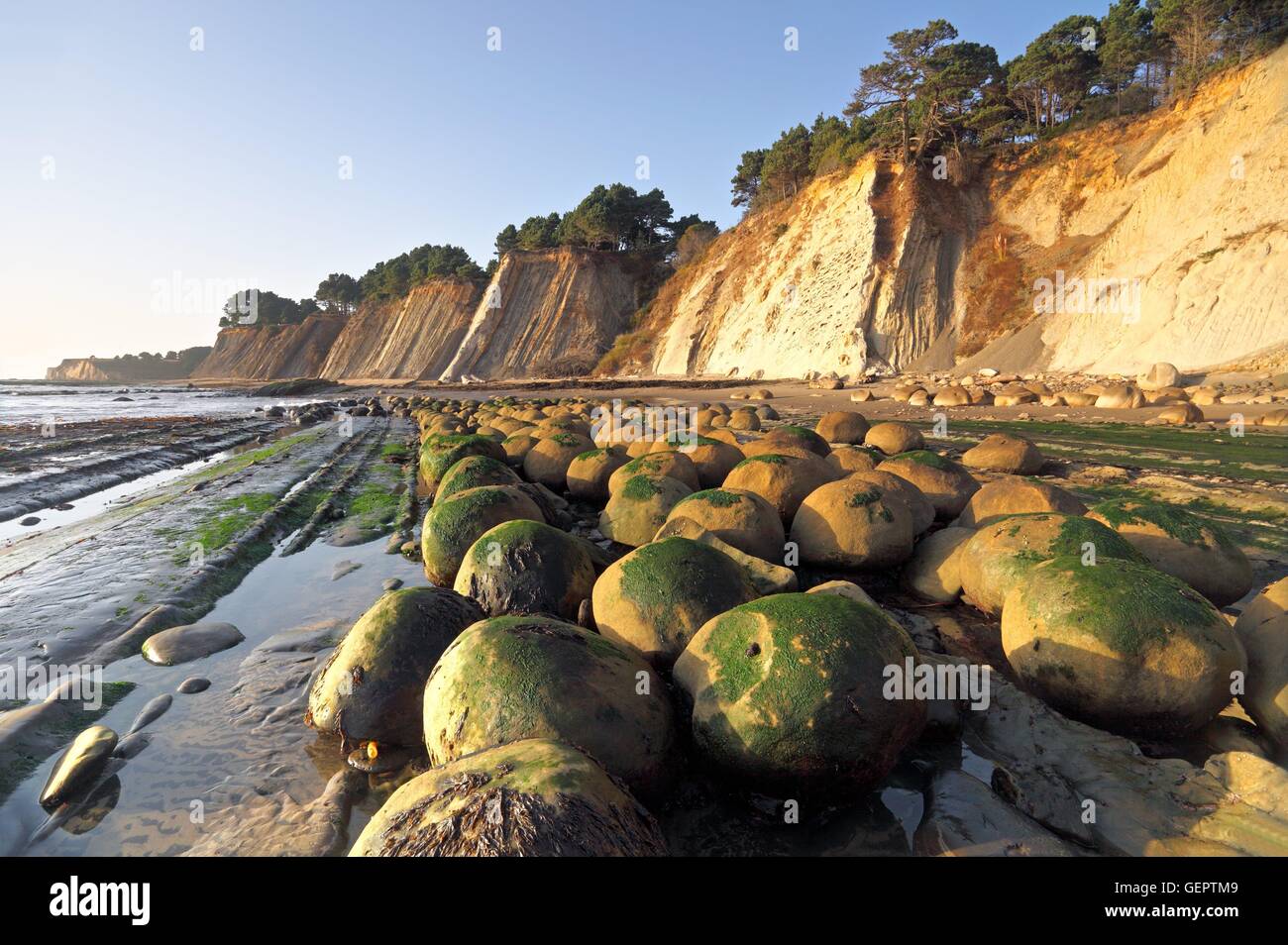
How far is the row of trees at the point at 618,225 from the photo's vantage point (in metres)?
61.1

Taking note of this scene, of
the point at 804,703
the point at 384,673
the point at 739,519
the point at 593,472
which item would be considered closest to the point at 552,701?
the point at 804,703

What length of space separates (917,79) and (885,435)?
3692 cm

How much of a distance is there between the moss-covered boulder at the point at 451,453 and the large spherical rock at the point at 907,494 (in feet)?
19.0

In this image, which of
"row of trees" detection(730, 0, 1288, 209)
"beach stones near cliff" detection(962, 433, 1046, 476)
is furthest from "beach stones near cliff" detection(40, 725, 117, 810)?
"row of trees" detection(730, 0, 1288, 209)

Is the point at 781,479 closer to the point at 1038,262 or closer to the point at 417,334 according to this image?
the point at 1038,262

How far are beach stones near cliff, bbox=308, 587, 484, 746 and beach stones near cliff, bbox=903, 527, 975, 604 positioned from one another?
3.67 metres

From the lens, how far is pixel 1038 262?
1289 inches

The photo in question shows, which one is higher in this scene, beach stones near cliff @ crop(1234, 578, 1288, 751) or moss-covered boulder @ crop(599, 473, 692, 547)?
moss-covered boulder @ crop(599, 473, 692, 547)

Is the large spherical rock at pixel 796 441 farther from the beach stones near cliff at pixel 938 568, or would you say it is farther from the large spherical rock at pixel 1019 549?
the large spherical rock at pixel 1019 549

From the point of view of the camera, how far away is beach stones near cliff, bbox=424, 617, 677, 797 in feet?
9.12

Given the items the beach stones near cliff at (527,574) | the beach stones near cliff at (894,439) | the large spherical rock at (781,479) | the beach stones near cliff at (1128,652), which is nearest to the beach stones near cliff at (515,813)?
the beach stones near cliff at (527,574)

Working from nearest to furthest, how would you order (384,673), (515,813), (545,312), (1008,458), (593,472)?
(515,813) → (384,673) → (593,472) → (1008,458) → (545,312)

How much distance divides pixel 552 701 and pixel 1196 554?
4.56 metres

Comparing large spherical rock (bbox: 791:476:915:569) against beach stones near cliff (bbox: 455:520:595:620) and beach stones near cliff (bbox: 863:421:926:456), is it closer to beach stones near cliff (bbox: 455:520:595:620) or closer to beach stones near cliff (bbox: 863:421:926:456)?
beach stones near cliff (bbox: 455:520:595:620)
